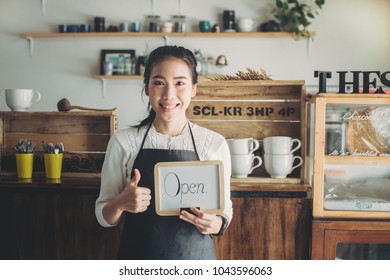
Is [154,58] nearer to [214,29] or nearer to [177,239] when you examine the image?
[177,239]

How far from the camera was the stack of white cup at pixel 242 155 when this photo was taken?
1.51 meters

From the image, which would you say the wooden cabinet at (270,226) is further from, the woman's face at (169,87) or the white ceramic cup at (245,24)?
the white ceramic cup at (245,24)

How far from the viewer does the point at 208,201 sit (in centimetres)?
120

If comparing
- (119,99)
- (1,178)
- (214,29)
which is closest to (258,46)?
(214,29)

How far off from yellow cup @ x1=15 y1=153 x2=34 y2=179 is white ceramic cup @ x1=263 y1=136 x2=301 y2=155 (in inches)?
31.5

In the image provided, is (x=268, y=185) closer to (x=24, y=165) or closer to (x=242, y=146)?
(x=242, y=146)

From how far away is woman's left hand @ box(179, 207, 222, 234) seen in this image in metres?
1.15

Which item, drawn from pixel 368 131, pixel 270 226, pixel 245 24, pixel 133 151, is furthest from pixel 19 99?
pixel 245 24

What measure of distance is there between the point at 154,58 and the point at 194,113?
1.40 ft

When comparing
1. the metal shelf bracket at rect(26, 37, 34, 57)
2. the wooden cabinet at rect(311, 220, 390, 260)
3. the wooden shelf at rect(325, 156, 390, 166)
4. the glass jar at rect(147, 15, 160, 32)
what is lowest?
the wooden cabinet at rect(311, 220, 390, 260)

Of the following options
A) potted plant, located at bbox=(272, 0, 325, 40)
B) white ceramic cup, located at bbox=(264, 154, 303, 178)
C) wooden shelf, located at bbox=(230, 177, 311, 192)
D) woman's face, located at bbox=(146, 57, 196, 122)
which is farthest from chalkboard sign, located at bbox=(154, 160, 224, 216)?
potted plant, located at bbox=(272, 0, 325, 40)

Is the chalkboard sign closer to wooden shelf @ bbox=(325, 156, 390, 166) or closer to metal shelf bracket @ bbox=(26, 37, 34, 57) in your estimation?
wooden shelf @ bbox=(325, 156, 390, 166)
